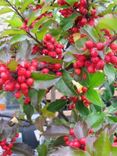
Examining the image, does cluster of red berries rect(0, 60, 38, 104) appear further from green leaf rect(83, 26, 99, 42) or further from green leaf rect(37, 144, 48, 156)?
green leaf rect(37, 144, 48, 156)

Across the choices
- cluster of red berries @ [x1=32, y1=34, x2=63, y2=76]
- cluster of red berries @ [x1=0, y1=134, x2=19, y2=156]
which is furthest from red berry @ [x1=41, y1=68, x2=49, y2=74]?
cluster of red berries @ [x1=0, y1=134, x2=19, y2=156]

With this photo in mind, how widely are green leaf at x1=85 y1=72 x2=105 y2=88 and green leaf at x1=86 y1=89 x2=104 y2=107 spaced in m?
0.01

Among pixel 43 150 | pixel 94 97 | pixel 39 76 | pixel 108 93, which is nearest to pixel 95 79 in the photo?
pixel 94 97

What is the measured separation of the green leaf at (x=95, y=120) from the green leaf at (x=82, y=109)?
0.05ft

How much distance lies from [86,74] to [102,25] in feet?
0.40

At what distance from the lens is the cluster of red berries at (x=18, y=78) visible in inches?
25.2

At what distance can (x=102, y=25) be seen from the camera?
25.7 inches

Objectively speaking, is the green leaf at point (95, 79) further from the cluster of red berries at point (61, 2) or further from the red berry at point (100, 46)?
the cluster of red berries at point (61, 2)

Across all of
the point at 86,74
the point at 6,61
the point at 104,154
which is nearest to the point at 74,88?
the point at 86,74

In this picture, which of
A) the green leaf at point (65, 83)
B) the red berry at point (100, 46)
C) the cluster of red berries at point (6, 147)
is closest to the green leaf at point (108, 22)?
the red berry at point (100, 46)

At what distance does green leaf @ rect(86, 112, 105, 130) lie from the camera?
783 mm

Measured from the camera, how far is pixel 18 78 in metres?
0.65

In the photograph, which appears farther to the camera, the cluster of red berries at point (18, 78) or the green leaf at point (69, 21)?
the green leaf at point (69, 21)

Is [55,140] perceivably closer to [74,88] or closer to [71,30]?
[74,88]
